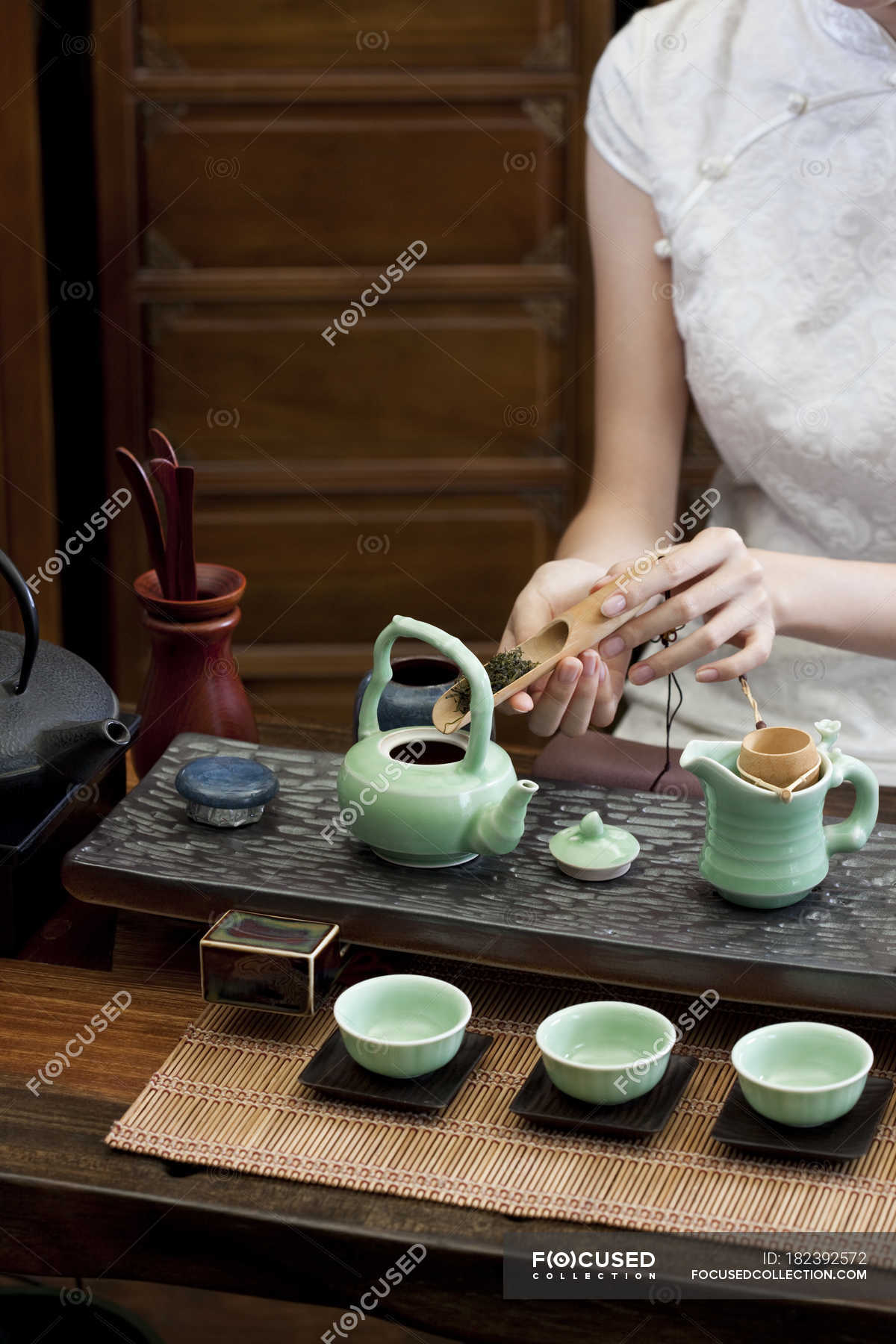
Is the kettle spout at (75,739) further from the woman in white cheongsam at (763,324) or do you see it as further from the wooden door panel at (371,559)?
the wooden door panel at (371,559)

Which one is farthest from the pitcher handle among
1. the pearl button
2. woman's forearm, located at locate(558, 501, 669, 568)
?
the pearl button

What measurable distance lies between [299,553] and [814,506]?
1740 millimetres

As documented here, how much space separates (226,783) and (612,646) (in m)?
0.41

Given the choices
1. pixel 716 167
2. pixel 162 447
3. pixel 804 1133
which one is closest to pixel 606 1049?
pixel 804 1133

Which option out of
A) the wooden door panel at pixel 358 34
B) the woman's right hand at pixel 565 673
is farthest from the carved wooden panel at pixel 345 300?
the woman's right hand at pixel 565 673

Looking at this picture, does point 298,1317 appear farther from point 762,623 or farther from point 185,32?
point 185,32

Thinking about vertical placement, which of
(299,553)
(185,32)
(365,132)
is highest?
(185,32)

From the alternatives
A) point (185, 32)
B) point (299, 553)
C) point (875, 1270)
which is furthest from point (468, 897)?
point (185, 32)

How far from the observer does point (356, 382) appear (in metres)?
3.20

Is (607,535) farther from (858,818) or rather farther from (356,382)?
(356,382)

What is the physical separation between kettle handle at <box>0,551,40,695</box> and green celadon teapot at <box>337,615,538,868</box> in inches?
12.0

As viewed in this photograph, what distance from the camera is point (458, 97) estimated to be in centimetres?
304

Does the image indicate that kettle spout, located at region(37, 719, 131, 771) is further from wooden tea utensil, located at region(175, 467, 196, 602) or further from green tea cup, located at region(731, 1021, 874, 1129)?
green tea cup, located at region(731, 1021, 874, 1129)

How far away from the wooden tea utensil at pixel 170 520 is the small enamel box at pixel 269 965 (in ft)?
1.40
